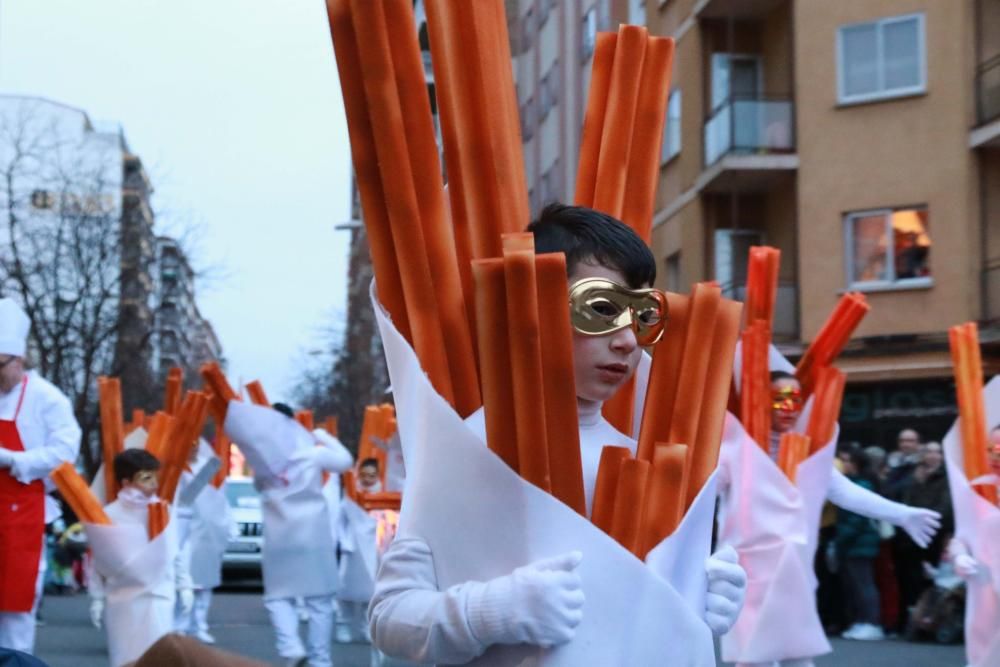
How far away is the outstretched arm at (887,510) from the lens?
24.3ft

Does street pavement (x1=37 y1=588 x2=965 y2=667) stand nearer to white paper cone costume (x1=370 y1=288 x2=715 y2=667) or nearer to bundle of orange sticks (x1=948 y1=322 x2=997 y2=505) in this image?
bundle of orange sticks (x1=948 y1=322 x2=997 y2=505)

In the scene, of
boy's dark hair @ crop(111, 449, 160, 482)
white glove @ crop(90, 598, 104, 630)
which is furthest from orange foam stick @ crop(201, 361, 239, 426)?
white glove @ crop(90, 598, 104, 630)

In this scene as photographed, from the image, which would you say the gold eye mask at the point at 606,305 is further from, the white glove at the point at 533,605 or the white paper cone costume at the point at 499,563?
the white glove at the point at 533,605

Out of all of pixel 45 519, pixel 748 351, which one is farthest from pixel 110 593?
pixel 748 351

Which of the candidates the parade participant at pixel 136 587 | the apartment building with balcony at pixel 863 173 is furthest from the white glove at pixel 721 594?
the apartment building with balcony at pixel 863 173

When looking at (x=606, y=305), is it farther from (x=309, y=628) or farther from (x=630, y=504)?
(x=309, y=628)

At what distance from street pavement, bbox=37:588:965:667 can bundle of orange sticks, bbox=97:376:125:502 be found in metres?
1.43

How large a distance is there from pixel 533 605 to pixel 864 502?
5.35 m

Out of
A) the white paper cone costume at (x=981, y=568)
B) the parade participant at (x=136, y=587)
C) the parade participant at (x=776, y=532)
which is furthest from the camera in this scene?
the parade participant at (x=136, y=587)

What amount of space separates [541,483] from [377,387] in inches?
1811

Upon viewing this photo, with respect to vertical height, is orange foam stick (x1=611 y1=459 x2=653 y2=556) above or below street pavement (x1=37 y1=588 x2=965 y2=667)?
above

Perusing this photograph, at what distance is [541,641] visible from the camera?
2.76 metres

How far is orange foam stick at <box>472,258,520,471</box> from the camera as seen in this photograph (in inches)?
110

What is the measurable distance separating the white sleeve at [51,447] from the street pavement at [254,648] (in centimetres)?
213
